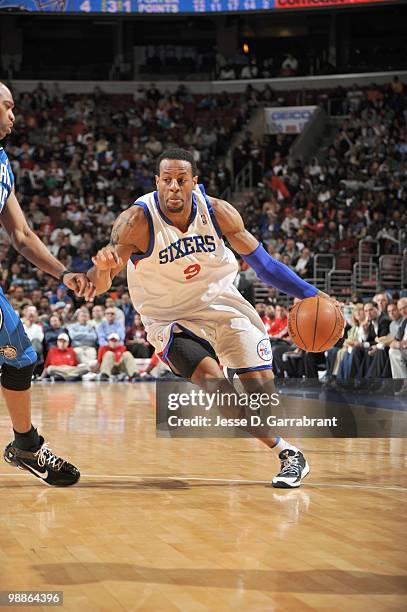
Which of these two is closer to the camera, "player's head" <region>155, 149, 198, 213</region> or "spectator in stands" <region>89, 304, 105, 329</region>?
"player's head" <region>155, 149, 198, 213</region>

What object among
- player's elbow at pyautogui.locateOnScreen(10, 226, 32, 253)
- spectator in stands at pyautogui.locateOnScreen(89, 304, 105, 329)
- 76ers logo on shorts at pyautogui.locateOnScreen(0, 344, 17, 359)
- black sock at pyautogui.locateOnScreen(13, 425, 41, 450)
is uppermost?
player's elbow at pyautogui.locateOnScreen(10, 226, 32, 253)

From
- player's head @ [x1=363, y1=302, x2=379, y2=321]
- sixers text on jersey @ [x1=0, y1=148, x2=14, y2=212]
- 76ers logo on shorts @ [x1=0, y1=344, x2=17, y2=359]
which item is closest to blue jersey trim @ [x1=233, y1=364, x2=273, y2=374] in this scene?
76ers logo on shorts @ [x1=0, y1=344, x2=17, y2=359]

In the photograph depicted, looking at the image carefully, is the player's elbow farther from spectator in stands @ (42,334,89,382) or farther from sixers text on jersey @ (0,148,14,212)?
spectator in stands @ (42,334,89,382)

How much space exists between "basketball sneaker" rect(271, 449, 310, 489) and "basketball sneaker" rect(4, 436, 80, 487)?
109 centimetres

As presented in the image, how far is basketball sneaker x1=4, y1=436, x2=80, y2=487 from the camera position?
4688 mm

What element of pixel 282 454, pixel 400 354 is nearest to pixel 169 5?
pixel 400 354

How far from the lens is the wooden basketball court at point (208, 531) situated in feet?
9.18

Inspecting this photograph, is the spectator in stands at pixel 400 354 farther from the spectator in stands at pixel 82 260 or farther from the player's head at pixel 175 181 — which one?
the spectator in stands at pixel 82 260

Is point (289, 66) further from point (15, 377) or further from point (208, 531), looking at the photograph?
point (208, 531)

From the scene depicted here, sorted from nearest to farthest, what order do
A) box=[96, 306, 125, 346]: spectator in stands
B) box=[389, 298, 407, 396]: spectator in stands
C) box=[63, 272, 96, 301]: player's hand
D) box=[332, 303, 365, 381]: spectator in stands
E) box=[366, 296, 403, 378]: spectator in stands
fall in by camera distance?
box=[63, 272, 96, 301]: player's hand → box=[389, 298, 407, 396]: spectator in stands → box=[366, 296, 403, 378]: spectator in stands → box=[332, 303, 365, 381]: spectator in stands → box=[96, 306, 125, 346]: spectator in stands

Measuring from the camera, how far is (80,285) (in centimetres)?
427

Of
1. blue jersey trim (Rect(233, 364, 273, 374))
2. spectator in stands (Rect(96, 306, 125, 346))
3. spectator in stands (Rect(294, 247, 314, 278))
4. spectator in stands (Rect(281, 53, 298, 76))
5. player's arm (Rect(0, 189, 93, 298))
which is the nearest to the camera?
player's arm (Rect(0, 189, 93, 298))

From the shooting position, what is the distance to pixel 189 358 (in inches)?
199

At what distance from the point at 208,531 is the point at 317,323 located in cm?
187
